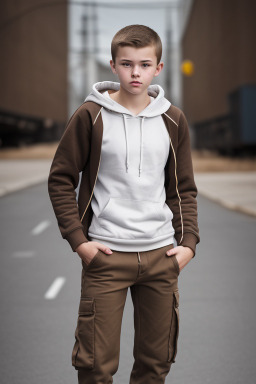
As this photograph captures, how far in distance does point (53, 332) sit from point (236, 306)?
1.66 meters

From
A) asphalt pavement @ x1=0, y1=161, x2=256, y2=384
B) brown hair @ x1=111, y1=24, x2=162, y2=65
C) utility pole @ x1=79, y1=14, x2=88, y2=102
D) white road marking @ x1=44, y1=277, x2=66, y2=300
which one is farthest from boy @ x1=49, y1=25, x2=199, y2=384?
utility pole @ x1=79, y1=14, x2=88, y2=102

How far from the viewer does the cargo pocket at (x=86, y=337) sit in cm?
264

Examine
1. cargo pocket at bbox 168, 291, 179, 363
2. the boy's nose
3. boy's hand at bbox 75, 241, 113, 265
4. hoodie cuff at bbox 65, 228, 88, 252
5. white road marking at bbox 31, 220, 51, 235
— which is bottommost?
white road marking at bbox 31, 220, 51, 235

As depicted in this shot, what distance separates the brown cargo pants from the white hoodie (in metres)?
0.08

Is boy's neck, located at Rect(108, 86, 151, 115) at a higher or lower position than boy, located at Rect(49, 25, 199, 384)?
higher

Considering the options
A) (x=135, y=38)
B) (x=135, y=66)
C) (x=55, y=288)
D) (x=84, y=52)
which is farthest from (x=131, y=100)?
(x=84, y=52)

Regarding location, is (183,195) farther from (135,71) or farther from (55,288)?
(55,288)

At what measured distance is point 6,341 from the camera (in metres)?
4.62

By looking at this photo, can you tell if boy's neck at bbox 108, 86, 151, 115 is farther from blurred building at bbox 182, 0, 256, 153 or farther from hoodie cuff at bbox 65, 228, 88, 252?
blurred building at bbox 182, 0, 256, 153

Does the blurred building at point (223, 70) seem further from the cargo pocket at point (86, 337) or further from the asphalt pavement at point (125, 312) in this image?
the cargo pocket at point (86, 337)

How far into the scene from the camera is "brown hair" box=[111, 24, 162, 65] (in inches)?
103

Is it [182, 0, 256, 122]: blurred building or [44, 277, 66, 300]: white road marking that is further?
[182, 0, 256, 122]: blurred building

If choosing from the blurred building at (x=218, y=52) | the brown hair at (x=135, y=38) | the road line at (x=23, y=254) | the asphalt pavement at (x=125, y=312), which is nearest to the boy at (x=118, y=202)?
the brown hair at (x=135, y=38)

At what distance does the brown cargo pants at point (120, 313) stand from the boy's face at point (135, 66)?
0.69 metres
